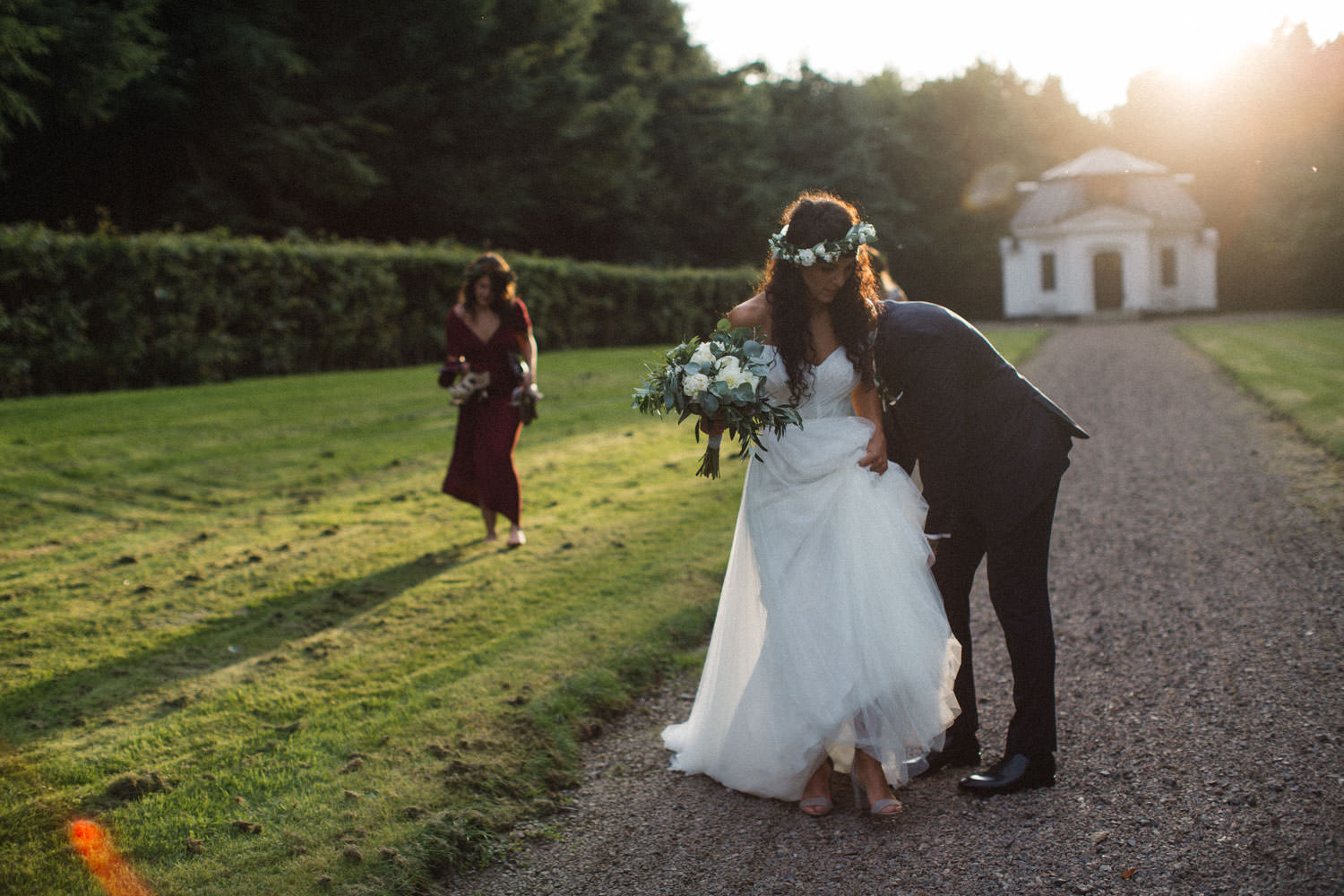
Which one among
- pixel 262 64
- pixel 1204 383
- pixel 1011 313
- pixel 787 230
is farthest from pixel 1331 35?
pixel 1011 313

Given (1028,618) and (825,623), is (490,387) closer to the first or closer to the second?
(825,623)

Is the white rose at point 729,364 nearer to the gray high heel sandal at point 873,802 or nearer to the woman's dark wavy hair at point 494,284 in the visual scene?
the gray high heel sandal at point 873,802

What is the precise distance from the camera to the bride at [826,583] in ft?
11.6

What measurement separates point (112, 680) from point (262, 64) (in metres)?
22.4

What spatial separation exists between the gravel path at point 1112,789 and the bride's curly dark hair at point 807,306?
Result: 5.18 feet

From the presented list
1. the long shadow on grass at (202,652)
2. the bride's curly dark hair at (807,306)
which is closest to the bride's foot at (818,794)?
the bride's curly dark hair at (807,306)

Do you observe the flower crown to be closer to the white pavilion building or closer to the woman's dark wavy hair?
the woman's dark wavy hair

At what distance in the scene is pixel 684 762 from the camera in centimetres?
403

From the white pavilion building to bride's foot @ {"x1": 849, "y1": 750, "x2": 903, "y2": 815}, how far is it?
4360cm

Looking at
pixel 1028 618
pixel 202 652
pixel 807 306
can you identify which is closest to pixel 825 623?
pixel 1028 618

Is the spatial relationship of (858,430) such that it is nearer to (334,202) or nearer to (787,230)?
(787,230)

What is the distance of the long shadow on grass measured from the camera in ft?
14.7

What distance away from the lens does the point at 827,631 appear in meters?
3.62

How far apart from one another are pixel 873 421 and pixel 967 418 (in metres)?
0.34
